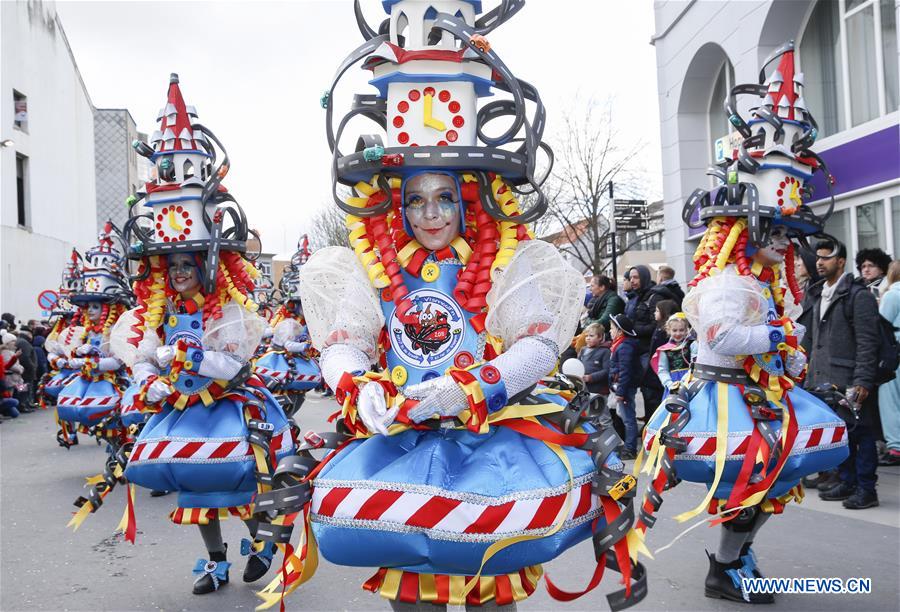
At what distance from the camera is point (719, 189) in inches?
197

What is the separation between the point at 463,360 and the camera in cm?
310

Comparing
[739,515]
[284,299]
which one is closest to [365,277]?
[739,515]

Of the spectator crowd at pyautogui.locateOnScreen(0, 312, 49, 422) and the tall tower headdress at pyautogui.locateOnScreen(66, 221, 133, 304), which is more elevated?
the tall tower headdress at pyautogui.locateOnScreen(66, 221, 133, 304)

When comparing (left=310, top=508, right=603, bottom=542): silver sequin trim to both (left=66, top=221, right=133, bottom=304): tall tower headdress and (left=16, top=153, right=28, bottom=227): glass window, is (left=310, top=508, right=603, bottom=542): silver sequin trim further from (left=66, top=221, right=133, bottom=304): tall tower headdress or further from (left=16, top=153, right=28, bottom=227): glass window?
(left=16, top=153, right=28, bottom=227): glass window

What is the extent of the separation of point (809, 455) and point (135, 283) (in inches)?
165

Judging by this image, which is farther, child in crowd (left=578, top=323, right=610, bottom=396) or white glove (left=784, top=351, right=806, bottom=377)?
child in crowd (left=578, top=323, right=610, bottom=396)

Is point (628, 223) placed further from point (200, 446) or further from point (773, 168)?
point (200, 446)

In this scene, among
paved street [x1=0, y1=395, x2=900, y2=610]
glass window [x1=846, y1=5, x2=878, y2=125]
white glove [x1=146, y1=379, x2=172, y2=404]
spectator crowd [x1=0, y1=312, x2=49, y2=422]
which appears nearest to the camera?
paved street [x1=0, y1=395, x2=900, y2=610]

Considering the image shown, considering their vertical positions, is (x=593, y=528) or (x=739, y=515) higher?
(x=593, y=528)

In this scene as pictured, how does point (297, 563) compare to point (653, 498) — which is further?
point (653, 498)

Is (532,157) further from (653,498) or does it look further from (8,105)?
(8,105)

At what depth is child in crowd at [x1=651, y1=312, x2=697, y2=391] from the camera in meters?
7.04

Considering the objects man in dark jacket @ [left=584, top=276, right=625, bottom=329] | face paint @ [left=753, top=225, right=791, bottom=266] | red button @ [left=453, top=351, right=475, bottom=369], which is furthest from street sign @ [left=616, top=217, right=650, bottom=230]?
red button @ [left=453, top=351, right=475, bottom=369]

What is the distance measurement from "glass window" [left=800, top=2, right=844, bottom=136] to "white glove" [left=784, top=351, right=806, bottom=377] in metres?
8.46
